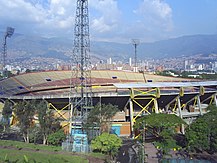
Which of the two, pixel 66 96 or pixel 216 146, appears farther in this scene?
pixel 66 96

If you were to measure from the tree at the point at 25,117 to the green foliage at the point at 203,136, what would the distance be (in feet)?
64.6

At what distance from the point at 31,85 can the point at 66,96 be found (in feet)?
62.4

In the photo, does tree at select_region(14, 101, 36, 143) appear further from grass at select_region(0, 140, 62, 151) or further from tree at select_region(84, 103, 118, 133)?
tree at select_region(84, 103, 118, 133)

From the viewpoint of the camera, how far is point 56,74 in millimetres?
62688

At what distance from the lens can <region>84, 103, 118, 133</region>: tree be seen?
3406cm

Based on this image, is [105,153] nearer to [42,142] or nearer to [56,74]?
[42,142]

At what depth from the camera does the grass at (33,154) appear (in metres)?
26.9

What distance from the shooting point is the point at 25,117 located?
35.2 metres

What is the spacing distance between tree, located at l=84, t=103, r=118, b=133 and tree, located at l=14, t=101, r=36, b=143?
7.62 meters

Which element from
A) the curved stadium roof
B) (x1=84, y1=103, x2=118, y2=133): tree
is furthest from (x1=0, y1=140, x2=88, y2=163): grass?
the curved stadium roof

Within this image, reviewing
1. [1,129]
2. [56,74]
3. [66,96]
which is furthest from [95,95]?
[56,74]

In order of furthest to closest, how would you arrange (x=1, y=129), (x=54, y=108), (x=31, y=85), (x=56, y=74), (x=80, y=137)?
(x=56, y=74), (x=31, y=85), (x=54, y=108), (x=1, y=129), (x=80, y=137)

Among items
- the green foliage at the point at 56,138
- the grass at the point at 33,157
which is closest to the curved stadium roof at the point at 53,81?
the green foliage at the point at 56,138

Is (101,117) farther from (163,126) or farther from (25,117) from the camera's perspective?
(25,117)
